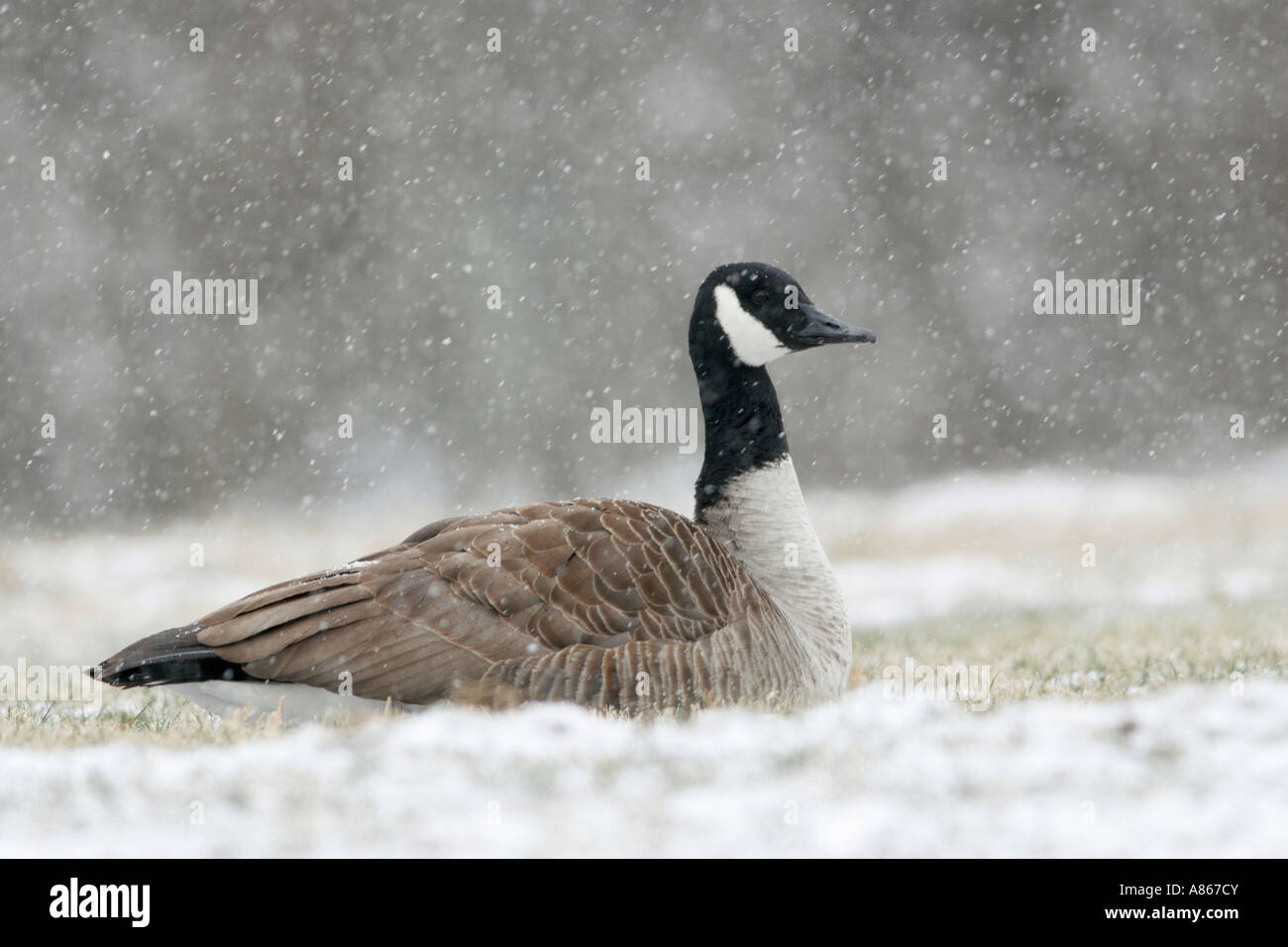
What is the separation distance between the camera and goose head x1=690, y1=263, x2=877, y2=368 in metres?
7.18

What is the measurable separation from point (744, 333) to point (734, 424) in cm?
55

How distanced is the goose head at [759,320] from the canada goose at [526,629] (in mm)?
1190

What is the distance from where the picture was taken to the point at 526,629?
582 centimetres

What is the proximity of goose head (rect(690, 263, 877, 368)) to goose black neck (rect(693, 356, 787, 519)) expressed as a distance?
84mm

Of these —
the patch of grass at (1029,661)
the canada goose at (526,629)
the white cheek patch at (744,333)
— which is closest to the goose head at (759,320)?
the white cheek patch at (744,333)

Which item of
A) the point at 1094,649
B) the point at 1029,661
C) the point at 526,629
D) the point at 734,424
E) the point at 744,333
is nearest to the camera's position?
the point at 526,629

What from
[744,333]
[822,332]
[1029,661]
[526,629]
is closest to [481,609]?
[526,629]

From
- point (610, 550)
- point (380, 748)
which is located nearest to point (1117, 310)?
point (610, 550)

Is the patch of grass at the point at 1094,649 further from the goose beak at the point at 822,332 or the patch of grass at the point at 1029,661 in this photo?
the goose beak at the point at 822,332

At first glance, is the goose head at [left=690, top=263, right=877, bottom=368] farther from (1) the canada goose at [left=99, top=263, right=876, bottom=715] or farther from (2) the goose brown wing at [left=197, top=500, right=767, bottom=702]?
(2) the goose brown wing at [left=197, top=500, right=767, bottom=702]

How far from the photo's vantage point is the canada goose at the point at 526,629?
576 cm

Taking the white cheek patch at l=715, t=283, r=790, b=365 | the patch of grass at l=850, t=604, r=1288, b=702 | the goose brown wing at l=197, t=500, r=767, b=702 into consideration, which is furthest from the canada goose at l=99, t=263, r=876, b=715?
the patch of grass at l=850, t=604, r=1288, b=702

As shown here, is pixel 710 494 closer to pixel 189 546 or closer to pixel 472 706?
pixel 472 706

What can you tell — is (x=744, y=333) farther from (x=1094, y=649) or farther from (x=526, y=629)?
(x=1094, y=649)
